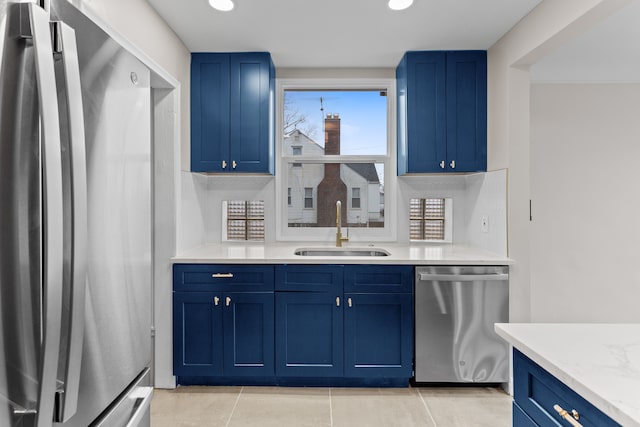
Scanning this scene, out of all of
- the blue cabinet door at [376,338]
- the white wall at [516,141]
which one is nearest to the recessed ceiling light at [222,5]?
the white wall at [516,141]

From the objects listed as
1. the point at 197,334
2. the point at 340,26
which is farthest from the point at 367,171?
the point at 197,334

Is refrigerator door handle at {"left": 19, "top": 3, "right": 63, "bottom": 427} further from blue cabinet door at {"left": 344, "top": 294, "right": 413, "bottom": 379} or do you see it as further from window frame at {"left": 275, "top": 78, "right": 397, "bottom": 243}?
window frame at {"left": 275, "top": 78, "right": 397, "bottom": 243}

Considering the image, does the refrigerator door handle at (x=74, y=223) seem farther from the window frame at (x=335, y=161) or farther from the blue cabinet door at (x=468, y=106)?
the blue cabinet door at (x=468, y=106)

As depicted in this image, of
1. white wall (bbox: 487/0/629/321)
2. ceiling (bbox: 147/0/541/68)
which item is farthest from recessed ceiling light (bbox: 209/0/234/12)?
white wall (bbox: 487/0/629/321)

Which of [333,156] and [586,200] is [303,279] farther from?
[586,200]

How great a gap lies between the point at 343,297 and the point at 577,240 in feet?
7.48

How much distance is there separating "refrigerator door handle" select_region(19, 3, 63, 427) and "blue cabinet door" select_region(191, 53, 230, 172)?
2.13 m

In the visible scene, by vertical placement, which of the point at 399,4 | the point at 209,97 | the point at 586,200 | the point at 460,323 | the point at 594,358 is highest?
the point at 399,4

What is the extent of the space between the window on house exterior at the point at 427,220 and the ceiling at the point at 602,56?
1.36 m

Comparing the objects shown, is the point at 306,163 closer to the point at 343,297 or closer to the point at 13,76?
the point at 343,297

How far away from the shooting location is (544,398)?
3.13 ft

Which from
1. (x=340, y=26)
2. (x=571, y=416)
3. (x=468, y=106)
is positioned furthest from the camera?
(x=468, y=106)

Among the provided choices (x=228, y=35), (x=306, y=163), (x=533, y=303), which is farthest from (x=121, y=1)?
(x=533, y=303)

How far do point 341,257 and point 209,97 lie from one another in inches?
60.8
